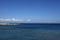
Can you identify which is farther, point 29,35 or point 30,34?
point 30,34

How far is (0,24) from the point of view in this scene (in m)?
53.7
